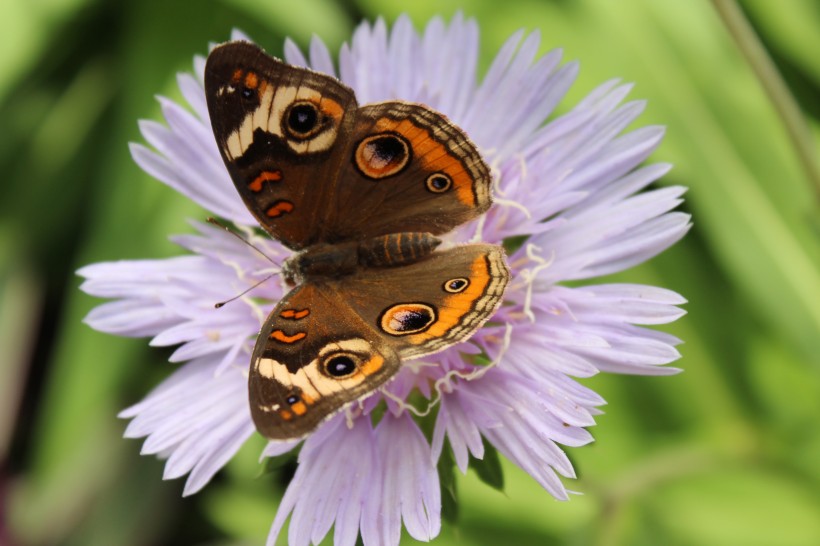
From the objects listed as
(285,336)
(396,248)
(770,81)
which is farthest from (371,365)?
(770,81)

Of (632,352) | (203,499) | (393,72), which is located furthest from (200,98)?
(203,499)

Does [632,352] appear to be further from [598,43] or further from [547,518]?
[598,43]

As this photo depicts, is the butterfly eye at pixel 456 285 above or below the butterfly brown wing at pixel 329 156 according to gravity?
below

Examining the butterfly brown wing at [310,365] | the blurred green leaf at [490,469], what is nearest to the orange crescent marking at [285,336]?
the butterfly brown wing at [310,365]

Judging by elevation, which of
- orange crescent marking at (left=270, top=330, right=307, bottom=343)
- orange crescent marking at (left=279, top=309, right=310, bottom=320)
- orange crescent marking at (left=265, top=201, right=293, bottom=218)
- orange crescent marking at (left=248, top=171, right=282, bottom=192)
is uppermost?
orange crescent marking at (left=248, top=171, right=282, bottom=192)

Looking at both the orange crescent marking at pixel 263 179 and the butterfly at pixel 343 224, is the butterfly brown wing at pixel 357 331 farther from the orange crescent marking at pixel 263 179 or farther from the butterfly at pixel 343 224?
the orange crescent marking at pixel 263 179

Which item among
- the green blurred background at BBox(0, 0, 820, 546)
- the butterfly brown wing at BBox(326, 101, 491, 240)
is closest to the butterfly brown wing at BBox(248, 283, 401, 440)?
the butterfly brown wing at BBox(326, 101, 491, 240)

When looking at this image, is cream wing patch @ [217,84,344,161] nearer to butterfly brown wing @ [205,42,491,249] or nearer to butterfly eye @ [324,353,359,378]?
butterfly brown wing @ [205,42,491,249]

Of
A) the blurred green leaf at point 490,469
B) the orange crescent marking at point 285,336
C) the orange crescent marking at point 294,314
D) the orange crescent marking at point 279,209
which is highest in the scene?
the orange crescent marking at point 279,209
